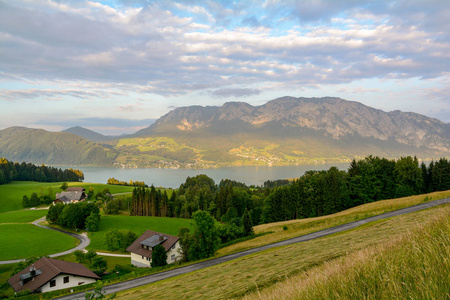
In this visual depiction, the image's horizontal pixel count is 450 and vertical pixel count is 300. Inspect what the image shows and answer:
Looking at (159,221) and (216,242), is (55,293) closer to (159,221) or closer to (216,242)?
(216,242)

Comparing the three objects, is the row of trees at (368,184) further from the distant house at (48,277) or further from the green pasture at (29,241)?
the green pasture at (29,241)

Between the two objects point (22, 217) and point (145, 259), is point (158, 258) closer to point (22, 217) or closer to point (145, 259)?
point (145, 259)

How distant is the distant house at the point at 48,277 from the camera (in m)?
32.2

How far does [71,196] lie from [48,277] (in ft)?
287

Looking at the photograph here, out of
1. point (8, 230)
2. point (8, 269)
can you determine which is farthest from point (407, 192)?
point (8, 230)

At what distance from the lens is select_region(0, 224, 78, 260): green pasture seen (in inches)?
2089

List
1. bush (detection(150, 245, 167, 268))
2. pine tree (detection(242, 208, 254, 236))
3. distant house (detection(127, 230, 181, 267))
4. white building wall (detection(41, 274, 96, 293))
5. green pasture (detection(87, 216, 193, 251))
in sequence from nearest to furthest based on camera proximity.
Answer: white building wall (detection(41, 274, 96, 293))
bush (detection(150, 245, 167, 268))
pine tree (detection(242, 208, 254, 236))
distant house (detection(127, 230, 181, 267))
green pasture (detection(87, 216, 193, 251))

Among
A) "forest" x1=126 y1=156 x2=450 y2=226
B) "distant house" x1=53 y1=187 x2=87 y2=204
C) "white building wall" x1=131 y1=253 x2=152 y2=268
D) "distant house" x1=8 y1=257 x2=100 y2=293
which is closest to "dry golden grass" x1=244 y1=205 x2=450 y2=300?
"distant house" x1=8 y1=257 x2=100 y2=293

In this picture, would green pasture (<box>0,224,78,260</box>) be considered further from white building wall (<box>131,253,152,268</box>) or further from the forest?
the forest

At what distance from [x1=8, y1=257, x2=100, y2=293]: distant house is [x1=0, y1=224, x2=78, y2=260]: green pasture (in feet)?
71.1

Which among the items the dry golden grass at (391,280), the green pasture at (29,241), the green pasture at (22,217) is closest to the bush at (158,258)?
the green pasture at (29,241)

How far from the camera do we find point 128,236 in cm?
5850

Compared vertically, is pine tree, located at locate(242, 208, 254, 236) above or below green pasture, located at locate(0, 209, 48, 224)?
above

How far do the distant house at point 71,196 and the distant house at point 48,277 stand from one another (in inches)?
3066
